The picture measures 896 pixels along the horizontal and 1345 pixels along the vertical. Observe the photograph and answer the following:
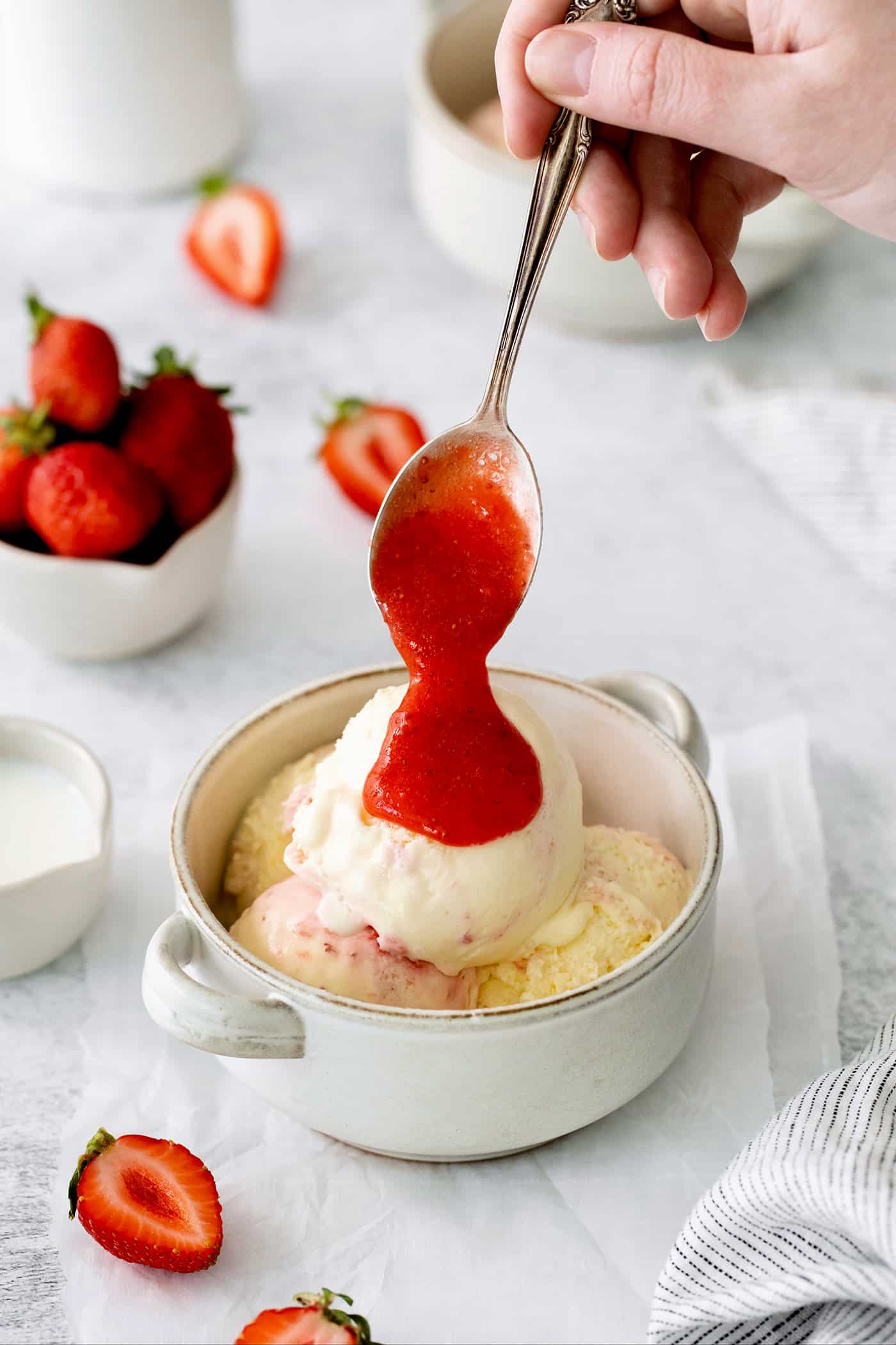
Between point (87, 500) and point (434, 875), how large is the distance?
1.88ft

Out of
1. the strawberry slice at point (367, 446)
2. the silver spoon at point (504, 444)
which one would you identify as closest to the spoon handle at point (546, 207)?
the silver spoon at point (504, 444)

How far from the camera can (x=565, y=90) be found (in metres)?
1.05

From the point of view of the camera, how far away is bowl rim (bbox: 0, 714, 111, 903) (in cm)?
108

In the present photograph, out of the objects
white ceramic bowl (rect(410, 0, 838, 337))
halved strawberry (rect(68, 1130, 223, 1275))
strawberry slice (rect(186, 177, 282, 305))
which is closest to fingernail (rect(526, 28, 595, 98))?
white ceramic bowl (rect(410, 0, 838, 337))

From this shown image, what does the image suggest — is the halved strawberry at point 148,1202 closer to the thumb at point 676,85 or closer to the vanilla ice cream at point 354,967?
the vanilla ice cream at point 354,967

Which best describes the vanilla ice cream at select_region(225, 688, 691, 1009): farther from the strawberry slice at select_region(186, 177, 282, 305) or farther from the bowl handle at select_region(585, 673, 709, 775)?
the strawberry slice at select_region(186, 177, 282, 305)

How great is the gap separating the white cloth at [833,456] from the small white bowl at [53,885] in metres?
0.90

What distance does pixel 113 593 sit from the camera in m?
1.38

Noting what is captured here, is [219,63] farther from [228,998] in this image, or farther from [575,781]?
[228,998]

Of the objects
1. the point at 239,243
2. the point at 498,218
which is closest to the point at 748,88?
the point at 498,218

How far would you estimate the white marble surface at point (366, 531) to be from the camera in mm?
1228

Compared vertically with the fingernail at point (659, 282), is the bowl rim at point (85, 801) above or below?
below

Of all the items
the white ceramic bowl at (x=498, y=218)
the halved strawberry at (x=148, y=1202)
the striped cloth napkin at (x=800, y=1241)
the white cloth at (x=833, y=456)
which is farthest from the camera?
the white ceramic bowl at (x=498, y=218)

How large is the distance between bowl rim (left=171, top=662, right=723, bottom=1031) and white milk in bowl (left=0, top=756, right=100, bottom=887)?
0.52ft
